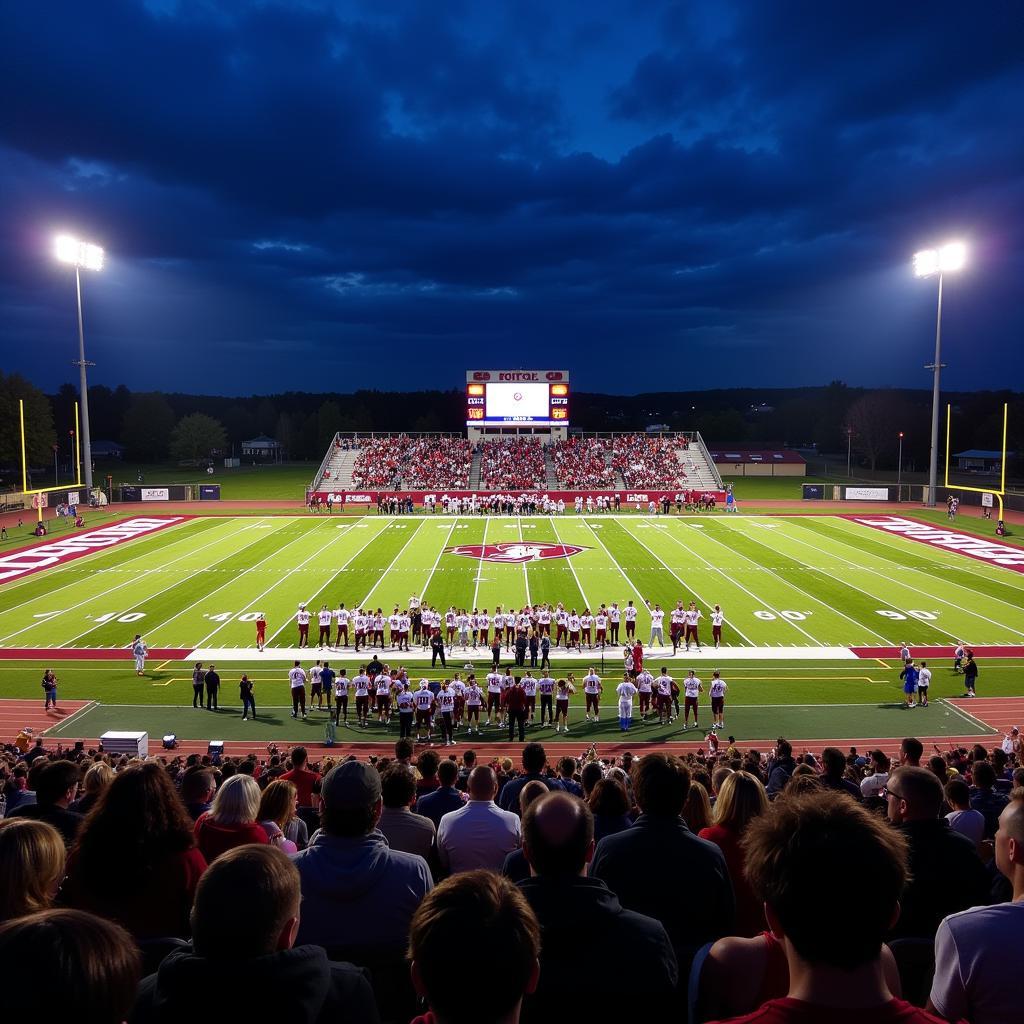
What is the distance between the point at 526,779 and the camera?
7.62m

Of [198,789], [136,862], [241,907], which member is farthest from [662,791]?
[198,789]

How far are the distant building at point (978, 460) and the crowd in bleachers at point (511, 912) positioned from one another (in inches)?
4284

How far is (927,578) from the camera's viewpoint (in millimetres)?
32250

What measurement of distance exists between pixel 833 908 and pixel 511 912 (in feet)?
2.61

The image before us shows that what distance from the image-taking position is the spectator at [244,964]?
2.18m

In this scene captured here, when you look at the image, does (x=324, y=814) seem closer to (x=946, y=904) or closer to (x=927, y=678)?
(x=946, y=904)

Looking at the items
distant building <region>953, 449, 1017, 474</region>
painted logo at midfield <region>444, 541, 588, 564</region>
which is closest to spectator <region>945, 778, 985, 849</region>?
painted logo at midfield <region>444, 541, 588, 564</region>

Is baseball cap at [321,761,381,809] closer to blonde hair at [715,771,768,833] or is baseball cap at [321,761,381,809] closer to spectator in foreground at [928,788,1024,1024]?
blonde hair at [715,771,768,833]

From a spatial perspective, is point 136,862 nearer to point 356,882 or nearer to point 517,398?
point 356,882

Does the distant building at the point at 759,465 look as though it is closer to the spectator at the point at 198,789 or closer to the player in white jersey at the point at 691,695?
the player in white jersey at the point at 691,695

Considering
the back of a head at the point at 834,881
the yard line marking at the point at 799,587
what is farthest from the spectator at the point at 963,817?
the yard line marking at the point at 799,587

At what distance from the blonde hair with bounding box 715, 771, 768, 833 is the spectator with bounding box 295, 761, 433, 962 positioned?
1973 mm

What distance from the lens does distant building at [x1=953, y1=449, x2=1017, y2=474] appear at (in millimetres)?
99750

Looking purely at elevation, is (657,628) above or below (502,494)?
below
